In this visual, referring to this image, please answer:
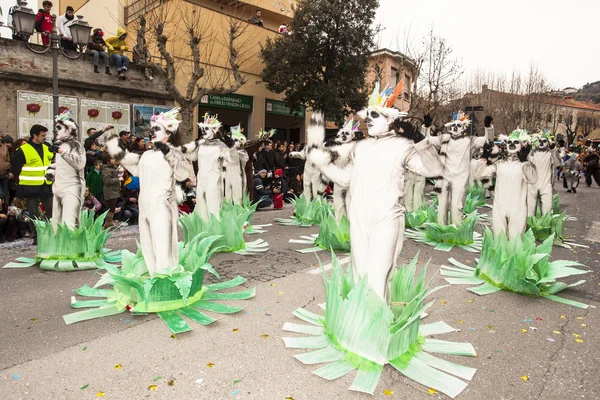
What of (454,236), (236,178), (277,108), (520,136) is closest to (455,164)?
(454,236)

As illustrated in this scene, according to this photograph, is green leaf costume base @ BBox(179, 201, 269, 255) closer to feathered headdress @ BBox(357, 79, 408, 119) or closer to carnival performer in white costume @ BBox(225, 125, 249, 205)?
carnival performer in white costume @ BBox(225, 125, 249, 205)

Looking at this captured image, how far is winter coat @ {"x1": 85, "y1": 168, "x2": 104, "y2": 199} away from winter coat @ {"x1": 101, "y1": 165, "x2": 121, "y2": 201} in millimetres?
74

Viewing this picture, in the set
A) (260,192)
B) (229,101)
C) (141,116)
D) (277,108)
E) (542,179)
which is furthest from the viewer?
(277,108)

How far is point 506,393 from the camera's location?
291cm

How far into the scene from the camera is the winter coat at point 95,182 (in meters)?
7.83

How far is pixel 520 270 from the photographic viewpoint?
4.82 metres

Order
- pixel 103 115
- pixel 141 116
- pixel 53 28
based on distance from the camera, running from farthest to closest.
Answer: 1. pixel 141 116
2. pixel 103 115
3. pixel 53 28

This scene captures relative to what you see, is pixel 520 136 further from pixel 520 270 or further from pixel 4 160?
pixel 4 160

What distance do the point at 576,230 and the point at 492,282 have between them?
5734 millimetres

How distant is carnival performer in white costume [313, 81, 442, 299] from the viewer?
129 inches

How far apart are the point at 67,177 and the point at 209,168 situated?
6.37ft

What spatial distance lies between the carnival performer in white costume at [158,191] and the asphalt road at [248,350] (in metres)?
0.58

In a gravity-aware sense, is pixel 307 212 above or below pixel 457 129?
below

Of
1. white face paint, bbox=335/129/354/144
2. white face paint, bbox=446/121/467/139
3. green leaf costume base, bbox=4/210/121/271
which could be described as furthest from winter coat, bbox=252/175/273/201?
green leaf costume base, bbox=4/210/121/271
